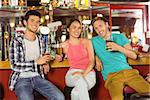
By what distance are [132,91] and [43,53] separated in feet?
2.58

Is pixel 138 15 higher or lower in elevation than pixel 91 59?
higher


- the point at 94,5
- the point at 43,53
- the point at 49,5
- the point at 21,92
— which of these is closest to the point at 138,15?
the point at 94,5

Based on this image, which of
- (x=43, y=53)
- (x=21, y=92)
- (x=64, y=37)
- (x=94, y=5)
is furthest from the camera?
(x=94, y=5)

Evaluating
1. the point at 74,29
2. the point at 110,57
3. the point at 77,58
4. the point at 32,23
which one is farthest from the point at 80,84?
the point at 32,23

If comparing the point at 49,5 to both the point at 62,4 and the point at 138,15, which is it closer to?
the point at 62,4

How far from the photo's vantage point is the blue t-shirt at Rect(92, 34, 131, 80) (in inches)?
111

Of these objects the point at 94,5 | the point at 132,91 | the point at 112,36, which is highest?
the point at 94,5

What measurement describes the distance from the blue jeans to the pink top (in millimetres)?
299

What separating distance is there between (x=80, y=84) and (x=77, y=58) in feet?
0.86

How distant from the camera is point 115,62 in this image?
9.24 ft

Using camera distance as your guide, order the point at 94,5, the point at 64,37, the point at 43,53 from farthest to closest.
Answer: the point at 94,5 < the point at 64,37 < the point at 43,53

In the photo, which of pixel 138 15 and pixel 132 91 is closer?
pixel 132 91

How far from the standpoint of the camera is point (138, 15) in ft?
Answer: 11.5

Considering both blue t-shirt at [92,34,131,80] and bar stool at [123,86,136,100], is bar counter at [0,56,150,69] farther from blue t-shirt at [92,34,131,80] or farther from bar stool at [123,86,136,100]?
bar stool at [123,86,136,100]
